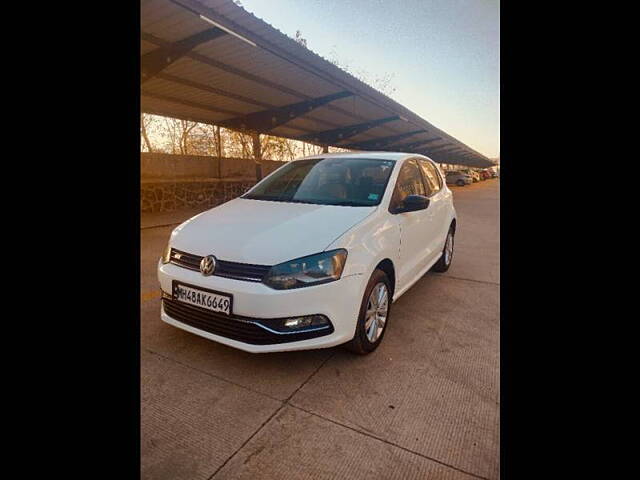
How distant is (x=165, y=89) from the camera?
9102 millimetres

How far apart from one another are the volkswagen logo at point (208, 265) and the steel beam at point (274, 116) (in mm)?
9242

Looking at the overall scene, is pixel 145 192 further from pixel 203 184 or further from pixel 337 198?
pixel 337 198

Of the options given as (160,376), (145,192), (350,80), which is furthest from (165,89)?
(160,376)

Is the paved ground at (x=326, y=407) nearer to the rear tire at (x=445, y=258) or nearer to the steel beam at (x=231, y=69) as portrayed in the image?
the rear tire at (x=445, y=258)

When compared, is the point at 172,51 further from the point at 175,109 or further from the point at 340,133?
the point at 340,133

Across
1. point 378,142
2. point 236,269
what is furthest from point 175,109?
point 378,142

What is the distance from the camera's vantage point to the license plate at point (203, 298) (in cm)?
214

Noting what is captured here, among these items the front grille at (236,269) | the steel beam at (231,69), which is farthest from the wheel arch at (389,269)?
the steel beam at (231,69)

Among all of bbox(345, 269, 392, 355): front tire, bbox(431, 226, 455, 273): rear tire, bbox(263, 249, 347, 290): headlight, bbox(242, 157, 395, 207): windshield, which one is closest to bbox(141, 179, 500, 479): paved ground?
bbox(345, 269, 392, 355): front tire

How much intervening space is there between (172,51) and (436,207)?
229 inches

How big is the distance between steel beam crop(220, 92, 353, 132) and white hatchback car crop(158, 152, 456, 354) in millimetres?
8385

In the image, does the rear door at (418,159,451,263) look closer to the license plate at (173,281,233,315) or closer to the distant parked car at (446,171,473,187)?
the license plate at (173,281,233,315)

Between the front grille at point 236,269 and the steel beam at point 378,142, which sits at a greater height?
the steel beam at point 378,142
